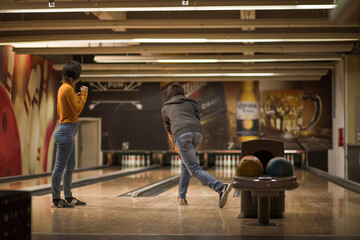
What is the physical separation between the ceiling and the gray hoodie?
2.13m

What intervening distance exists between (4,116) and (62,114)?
5.79 meters

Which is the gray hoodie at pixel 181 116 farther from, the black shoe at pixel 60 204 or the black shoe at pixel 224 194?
the black shoe at pixel 60 204

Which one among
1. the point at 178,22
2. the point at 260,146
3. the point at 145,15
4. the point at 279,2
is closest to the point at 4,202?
the point at 260,146

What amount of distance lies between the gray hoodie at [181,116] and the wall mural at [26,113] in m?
5.88

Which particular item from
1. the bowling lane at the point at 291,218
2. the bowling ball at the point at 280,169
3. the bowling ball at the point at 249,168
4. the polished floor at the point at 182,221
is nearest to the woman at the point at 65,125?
the polished floor at the point at 182,221

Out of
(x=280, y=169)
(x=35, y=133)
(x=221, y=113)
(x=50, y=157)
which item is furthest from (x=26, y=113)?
(x=280, y=169)

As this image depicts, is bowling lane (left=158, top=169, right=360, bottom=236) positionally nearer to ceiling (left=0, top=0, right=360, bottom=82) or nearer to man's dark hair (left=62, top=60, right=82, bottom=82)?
man's dark hair (left=62, top=60, right=82, bottom=82)

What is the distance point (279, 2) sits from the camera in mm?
6082

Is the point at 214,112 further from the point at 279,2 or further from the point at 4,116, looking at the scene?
the point at 279,2

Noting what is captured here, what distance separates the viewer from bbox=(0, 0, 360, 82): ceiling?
6223 millimetres

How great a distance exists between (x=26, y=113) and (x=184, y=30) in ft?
12.4

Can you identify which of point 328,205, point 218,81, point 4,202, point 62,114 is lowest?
point 328,205

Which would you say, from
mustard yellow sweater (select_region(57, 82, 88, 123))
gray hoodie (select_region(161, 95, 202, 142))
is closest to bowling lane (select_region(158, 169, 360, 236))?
gray hoodie (select_region(161, 95, 202, 142))

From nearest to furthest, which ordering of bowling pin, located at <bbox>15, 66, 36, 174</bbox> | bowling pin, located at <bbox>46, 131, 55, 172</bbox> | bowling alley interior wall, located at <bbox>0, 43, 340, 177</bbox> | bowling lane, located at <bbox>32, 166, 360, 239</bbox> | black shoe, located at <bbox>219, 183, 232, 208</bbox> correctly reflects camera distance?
bowling lane, located at <bbox>32, 166, 360, 239</bbox>
black shoe, located at <bbox>219, 183, 232, 208</bbox>
bowling pin, located at <bbox>15, 66, 36, 174</bbox>
bowling pin, located at <bbox>46, 131, 55, 172</bbox>
bowling alley interior wall, located at <bbox>0, 43, 340, 177</bbox>
